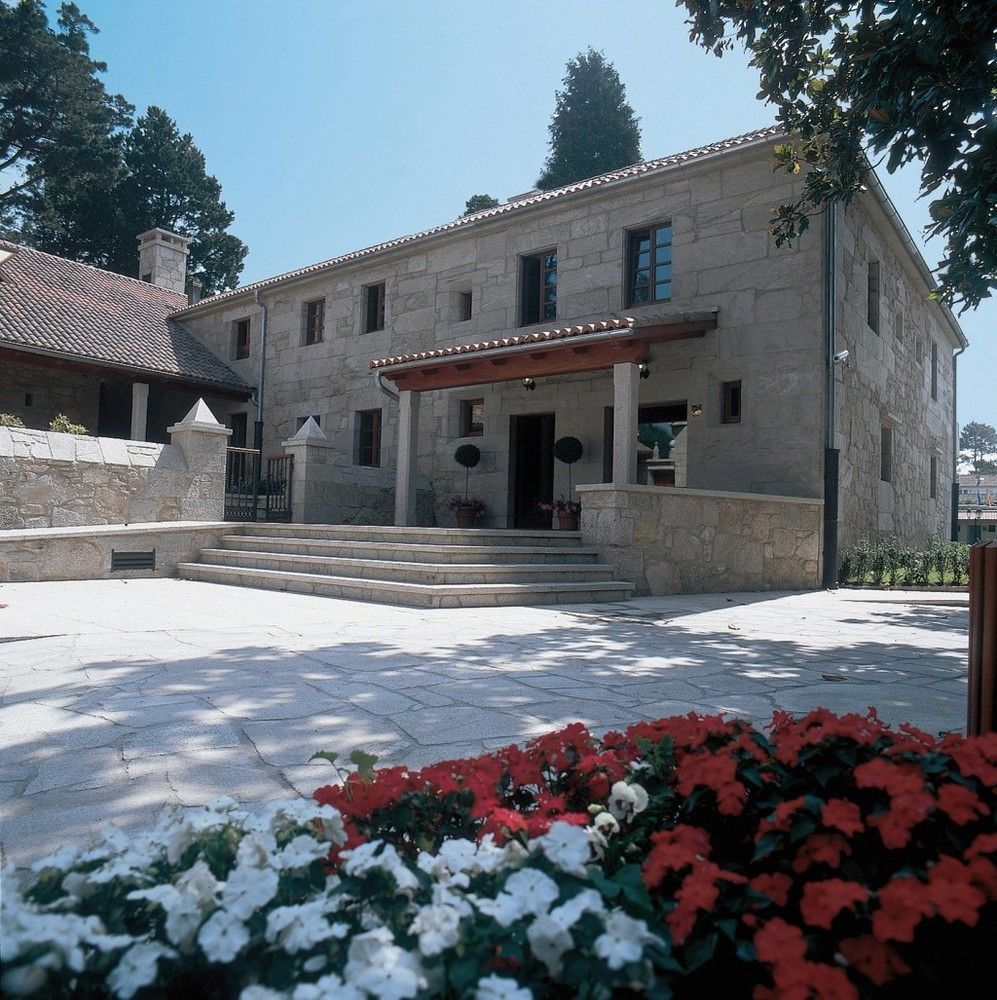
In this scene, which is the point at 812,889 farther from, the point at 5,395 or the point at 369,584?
the point at 5,395

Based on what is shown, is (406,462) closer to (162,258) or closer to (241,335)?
(241,335)

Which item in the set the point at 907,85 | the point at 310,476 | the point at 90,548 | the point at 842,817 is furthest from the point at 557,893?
the point at 310,476

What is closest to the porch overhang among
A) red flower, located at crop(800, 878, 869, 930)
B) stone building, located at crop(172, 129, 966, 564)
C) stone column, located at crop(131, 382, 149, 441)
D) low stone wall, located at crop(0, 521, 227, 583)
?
stone building, located at crop(172, 129, 966, 564)

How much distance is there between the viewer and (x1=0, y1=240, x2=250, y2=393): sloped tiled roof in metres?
14.3

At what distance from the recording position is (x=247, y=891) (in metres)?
1.07

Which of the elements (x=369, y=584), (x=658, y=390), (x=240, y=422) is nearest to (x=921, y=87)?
(x=369, y=584)

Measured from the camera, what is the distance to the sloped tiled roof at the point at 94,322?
1429 centimetres

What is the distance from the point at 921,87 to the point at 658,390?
694 centimetres

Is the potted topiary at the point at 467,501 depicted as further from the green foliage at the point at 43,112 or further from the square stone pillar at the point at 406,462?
the green foliage at the point at 43,112

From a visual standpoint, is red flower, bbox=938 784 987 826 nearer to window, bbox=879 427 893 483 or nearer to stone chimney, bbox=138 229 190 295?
window, bbox=879 427 893 483

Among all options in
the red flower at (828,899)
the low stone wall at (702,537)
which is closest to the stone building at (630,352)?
the low stone wall at (702,537)

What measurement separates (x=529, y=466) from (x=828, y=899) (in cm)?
1197

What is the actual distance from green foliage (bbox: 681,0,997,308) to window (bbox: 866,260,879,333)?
7.13m

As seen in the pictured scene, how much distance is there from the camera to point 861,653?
4.88 metres
